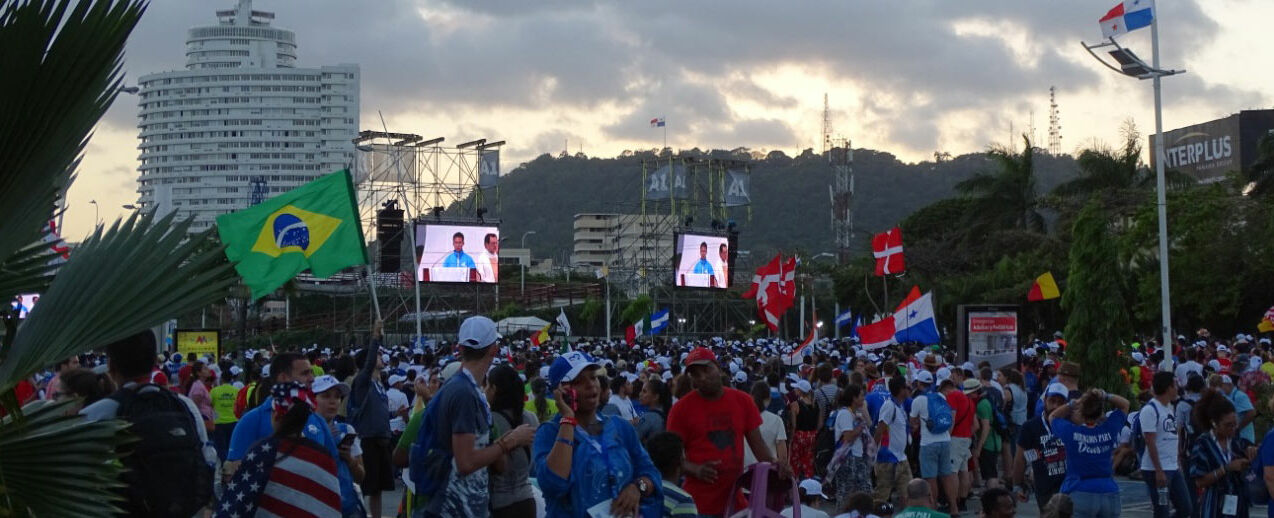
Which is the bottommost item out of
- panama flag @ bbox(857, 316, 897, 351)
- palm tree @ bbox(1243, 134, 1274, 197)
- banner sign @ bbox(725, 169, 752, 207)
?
panama flag @ bbox(857, 316, 897, 351)

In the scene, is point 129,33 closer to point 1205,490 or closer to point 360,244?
point 360,244

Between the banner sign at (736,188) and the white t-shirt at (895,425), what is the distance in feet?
168

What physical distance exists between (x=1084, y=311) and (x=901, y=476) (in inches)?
328

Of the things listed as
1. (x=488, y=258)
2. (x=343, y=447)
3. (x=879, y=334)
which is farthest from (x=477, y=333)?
(x=488, y=258)

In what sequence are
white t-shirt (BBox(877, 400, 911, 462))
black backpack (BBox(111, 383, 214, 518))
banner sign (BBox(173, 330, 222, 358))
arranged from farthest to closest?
1. banner sign (BBox(173, 330, 222, 358))
2. white t-shirt (BBox(877, 400, 911, 462))
3. black backpack (BBox(111, 383, 214, 518))

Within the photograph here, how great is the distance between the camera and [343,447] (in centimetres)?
780

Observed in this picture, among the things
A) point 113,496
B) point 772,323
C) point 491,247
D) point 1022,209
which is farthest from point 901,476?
point 1022,209

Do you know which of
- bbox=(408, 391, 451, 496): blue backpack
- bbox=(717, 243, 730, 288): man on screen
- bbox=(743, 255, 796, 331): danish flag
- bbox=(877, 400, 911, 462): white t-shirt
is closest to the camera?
bbox=(408, 391, 451, 496): blue backpack

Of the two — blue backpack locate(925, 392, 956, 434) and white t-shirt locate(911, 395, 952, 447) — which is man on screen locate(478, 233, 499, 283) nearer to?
white t-shirt locate(911, 395, 952, 447)

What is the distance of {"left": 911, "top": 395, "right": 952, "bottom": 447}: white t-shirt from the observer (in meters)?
14.0

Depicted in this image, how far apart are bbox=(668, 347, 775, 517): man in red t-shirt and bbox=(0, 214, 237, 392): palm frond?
4.00 metres

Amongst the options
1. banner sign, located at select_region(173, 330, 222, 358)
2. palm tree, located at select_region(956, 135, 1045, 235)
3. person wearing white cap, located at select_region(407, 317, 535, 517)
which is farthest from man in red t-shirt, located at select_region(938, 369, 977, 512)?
palm tree, located at select_region(956, 135, 1045, 235)

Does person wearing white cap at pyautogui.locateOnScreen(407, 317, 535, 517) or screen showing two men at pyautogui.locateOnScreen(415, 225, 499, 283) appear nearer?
person wearing white cap at pyautogui.locateOnScreen(407, 317, 535, 517)

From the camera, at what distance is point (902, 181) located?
192 meters
